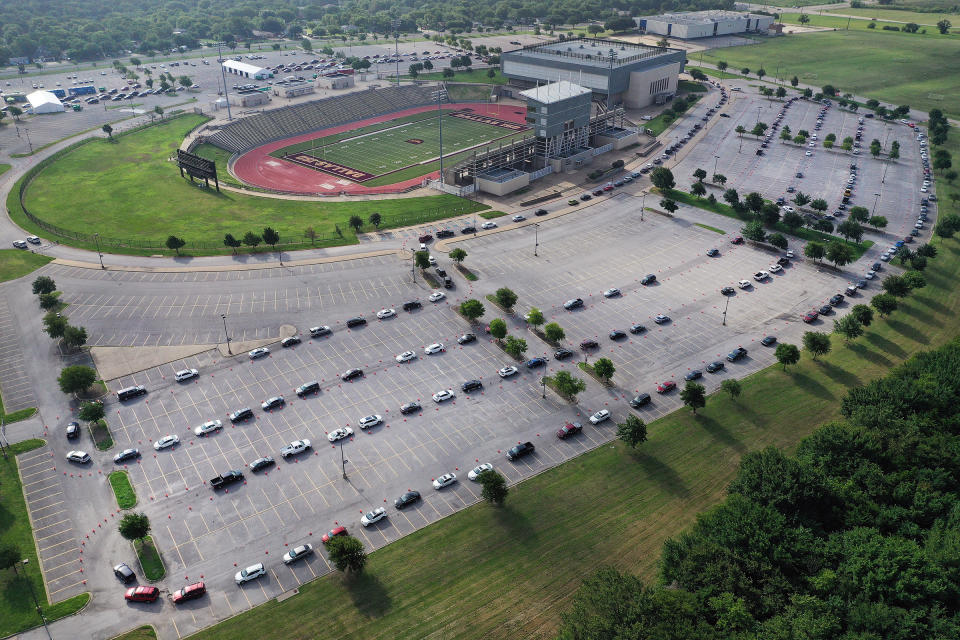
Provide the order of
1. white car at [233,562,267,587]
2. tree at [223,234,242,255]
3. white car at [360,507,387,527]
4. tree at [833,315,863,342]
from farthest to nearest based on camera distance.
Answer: tree at [223,234,242,255], tree at [833,315,863,342], white car at [360,507,387,527], white car at [233,562,267,587]

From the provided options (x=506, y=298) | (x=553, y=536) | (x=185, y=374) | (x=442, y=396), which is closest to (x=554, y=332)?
(x=506, y=298)

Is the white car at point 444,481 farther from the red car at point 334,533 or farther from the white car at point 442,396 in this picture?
the white car at point 442,396

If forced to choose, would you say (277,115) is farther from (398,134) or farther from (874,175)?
(874,175)

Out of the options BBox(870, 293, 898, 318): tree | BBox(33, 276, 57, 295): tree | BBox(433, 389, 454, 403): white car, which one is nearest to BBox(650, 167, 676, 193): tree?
BBox(870, 293, 898, 318): tree

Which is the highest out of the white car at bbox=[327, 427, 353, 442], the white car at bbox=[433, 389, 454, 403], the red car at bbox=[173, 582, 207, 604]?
the white car at bbox=[433, 389, 454, 403]

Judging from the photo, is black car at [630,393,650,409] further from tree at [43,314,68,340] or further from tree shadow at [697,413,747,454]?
tree at [43,314,68,340]

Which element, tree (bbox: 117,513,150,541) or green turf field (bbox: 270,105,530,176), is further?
green turf field (bbox: 270,105,530,176)

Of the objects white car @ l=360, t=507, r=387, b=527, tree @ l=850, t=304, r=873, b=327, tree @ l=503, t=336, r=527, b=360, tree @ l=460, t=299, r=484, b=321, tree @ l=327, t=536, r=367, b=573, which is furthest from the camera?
tree @ l=460, t=299, r=484, b=321
